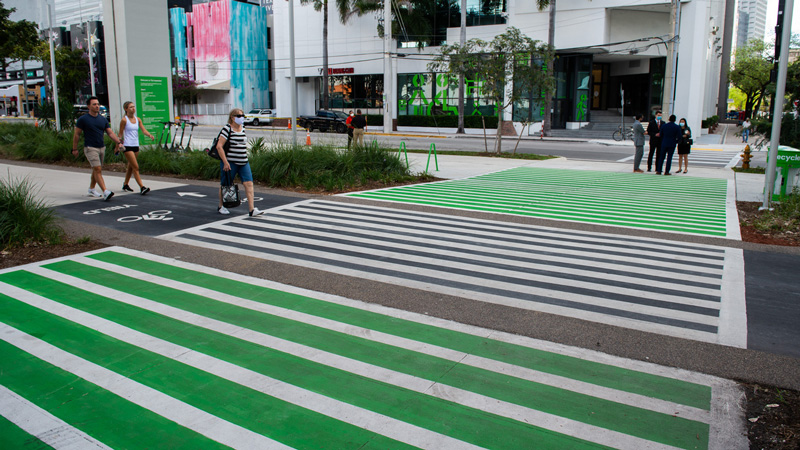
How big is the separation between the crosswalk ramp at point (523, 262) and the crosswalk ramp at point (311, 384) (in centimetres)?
108

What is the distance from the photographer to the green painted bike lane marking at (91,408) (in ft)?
11.6

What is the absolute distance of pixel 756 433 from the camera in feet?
12.2

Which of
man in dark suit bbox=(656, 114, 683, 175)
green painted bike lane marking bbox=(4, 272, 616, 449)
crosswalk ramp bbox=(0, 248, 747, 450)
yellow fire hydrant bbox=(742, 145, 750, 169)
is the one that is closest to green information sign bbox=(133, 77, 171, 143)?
crosswalk ramp bbox=(0, 248, 747, 450)

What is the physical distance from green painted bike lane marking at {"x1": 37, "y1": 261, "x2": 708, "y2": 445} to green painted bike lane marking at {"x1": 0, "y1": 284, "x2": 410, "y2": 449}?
31 cm

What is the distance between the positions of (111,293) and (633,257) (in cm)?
642

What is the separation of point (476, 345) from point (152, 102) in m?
16.0

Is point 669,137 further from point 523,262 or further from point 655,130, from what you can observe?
point 523,262

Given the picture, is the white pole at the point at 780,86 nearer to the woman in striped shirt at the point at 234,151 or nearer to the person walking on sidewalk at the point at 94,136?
the woman in striped shirt at the point at 234,151

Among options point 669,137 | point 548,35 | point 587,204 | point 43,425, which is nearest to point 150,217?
point 43,425

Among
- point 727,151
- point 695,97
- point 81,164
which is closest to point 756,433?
point 81,164

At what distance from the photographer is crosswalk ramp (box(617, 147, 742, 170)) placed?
23234mm

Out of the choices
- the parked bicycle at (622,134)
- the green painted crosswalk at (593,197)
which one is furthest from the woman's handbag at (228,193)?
the parked bicycle at (622,134)

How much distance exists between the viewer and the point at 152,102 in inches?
706

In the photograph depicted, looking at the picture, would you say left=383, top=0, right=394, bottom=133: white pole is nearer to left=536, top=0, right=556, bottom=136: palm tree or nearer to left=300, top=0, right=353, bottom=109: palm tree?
left=300, top=0, right=353, bottom=109: palm tree
